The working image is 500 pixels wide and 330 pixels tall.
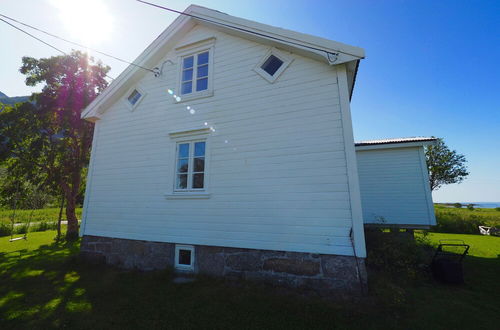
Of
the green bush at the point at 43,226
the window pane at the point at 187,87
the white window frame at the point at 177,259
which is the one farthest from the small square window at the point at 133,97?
the green bush at the point at 43,226

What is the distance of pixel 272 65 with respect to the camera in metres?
5.95

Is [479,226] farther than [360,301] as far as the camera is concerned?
Yes

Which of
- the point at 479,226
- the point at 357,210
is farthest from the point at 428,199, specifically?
the point at 479,226

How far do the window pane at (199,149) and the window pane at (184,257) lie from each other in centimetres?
286

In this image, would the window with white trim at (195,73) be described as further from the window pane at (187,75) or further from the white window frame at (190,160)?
the white window frame at (190,160)

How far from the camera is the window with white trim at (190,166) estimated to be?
19.9 feet

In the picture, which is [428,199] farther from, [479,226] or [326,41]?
[479,226]

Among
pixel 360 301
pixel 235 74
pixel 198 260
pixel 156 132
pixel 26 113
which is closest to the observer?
pixel 360 301

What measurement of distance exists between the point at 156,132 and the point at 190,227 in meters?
3.35

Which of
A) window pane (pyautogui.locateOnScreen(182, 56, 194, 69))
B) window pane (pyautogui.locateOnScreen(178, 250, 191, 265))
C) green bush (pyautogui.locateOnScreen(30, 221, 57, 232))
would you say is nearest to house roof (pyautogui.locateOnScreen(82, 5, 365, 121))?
window pane (pyautogui.locateOnScreen(182, 56, 194, 69))

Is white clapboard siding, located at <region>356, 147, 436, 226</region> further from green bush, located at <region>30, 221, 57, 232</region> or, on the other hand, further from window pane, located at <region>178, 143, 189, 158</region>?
green bush, located at <region>30, 221, 57, 232</region>

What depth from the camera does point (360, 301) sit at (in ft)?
13.4

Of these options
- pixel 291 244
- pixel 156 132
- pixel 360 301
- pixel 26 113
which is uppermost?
pixel 26 113

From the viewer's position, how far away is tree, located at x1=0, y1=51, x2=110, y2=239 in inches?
488
